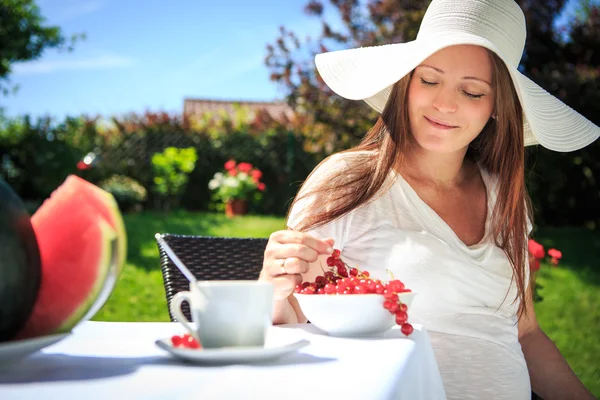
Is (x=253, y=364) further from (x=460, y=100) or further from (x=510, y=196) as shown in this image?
(x=510, y=196)

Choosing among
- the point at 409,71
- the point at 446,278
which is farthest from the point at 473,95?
the point at 446,278

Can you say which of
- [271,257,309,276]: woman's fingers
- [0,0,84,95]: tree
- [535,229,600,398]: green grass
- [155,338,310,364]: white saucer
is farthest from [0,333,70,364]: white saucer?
[0,0,84,95]: tree

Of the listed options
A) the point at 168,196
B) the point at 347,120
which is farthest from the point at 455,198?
the point at 168,196

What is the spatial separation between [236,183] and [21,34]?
8450mm

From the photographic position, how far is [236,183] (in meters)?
13.3

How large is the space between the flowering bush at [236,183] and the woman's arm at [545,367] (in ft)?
36.9

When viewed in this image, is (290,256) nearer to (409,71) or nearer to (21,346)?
(21,346)

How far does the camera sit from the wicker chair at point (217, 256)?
2426 millimetres

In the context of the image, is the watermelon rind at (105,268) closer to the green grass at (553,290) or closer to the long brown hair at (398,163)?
the long brown hair at (398,163)

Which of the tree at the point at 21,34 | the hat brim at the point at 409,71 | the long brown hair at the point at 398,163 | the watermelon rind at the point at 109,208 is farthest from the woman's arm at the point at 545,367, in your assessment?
the tree at the point at 21,34

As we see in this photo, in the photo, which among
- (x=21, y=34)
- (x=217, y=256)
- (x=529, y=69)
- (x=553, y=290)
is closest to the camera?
(x=217, y=256)

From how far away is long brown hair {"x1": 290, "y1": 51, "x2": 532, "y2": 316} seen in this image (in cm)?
201

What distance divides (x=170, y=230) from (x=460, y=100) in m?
8.02

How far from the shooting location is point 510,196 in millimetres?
2199
